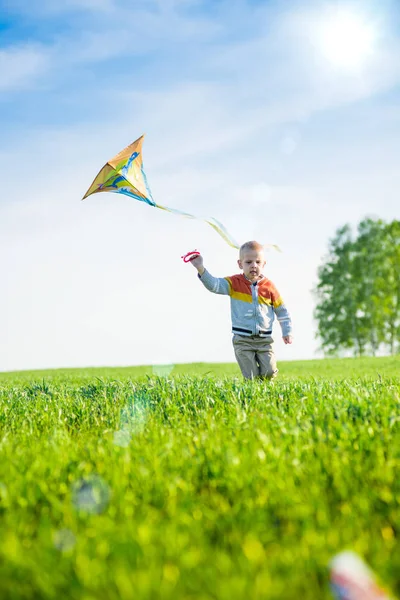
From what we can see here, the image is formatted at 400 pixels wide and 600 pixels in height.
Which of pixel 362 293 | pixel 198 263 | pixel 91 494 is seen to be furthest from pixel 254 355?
pixel 362 293

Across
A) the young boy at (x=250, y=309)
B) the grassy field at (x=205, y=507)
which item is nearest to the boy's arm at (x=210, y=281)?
the young boy at (x=250, y=309)

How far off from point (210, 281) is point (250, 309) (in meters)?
0.76

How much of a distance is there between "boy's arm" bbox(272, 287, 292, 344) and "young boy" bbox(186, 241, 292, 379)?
0.10 metres

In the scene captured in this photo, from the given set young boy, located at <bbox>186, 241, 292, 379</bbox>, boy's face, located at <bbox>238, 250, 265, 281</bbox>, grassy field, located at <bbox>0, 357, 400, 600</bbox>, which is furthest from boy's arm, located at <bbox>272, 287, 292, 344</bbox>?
Answer: grassy field, located at <bbox>0, 357, 400, 600</bbox>

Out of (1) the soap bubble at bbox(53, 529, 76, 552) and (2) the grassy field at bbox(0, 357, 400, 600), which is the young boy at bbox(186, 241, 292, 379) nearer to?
(2) the grassy field at bbox(0, 357, 400, 600)

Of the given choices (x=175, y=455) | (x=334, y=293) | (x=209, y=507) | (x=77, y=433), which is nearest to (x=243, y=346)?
(x=77, y=433)

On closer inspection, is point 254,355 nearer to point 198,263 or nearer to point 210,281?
point 210,281

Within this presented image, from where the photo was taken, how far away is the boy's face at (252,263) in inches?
321

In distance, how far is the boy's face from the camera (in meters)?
8.16

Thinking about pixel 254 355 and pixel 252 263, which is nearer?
pixel 252 263

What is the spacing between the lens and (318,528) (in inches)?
100

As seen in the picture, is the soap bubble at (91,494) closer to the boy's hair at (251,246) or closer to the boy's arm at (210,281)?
the boy's arm at (210,281)

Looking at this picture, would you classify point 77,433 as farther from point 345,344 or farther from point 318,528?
point 345,344

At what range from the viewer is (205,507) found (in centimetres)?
271
